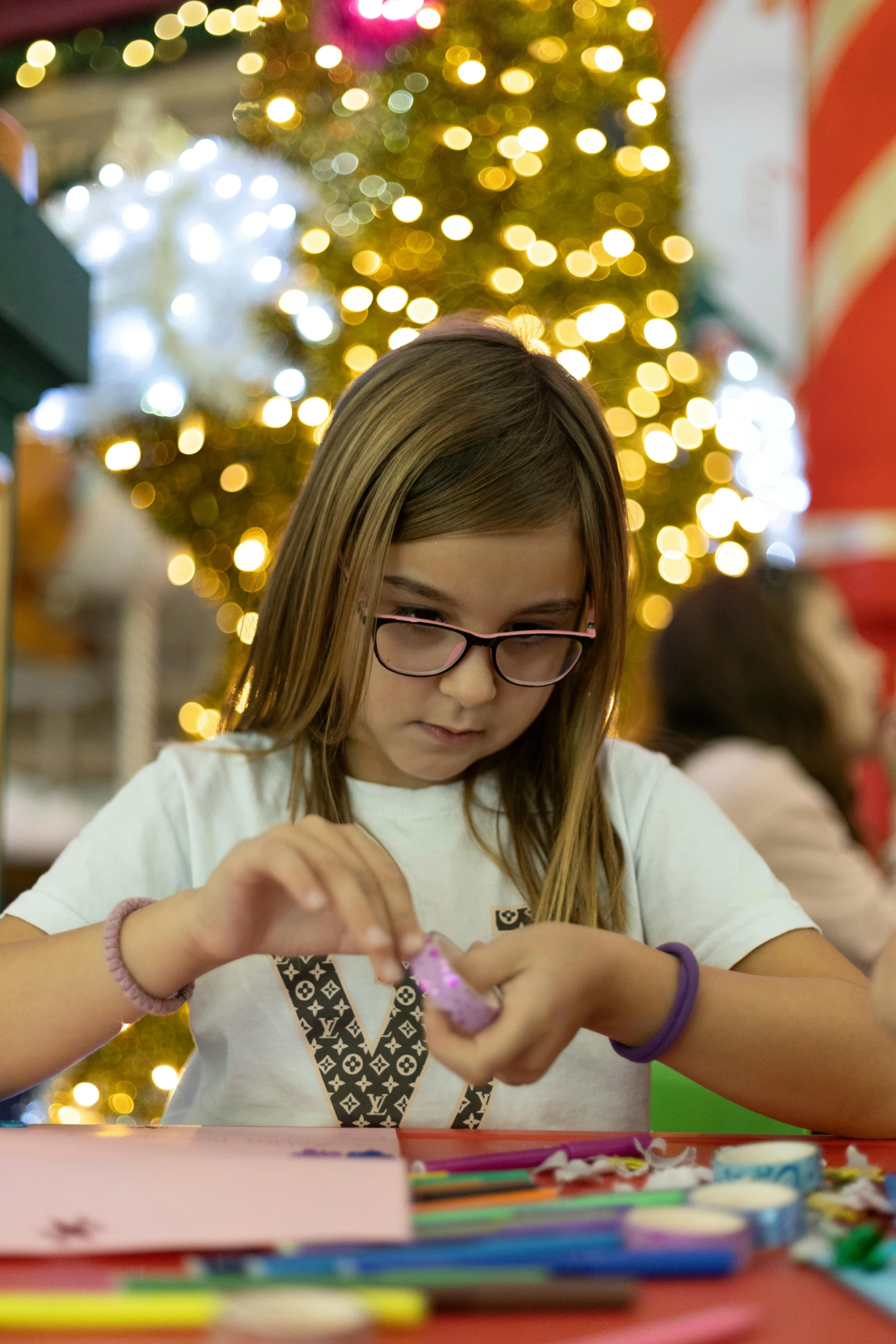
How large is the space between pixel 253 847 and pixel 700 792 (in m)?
0.50

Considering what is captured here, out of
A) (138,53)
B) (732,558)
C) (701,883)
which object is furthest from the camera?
(138,53)

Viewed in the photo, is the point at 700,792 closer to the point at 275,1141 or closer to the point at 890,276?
the point at 275,1141

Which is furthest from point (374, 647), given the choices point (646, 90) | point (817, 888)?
point (646, 90)

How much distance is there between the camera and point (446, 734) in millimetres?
917

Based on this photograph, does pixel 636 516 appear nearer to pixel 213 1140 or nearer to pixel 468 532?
pixel 468 532

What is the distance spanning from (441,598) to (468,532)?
5 cm

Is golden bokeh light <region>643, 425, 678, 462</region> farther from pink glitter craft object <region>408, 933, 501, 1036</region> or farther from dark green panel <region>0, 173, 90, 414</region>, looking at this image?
pink glitter craft object <region>408, 933, 501, 1036</region>

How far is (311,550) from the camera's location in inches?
38.3

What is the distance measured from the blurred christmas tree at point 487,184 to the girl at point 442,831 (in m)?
1.07

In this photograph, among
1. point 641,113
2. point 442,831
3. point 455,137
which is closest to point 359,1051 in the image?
point 442,831

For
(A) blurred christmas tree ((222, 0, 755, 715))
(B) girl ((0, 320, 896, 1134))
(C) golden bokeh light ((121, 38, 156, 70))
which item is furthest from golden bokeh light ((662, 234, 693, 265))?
(C) golden bokeh light ((121, 38, 156, 70))

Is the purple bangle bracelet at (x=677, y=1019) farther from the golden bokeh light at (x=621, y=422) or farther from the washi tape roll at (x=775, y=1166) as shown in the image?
the golden bokeh light at (x=621, y=422)

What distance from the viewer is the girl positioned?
2.57 feet

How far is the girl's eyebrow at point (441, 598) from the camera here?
2.84 ft
